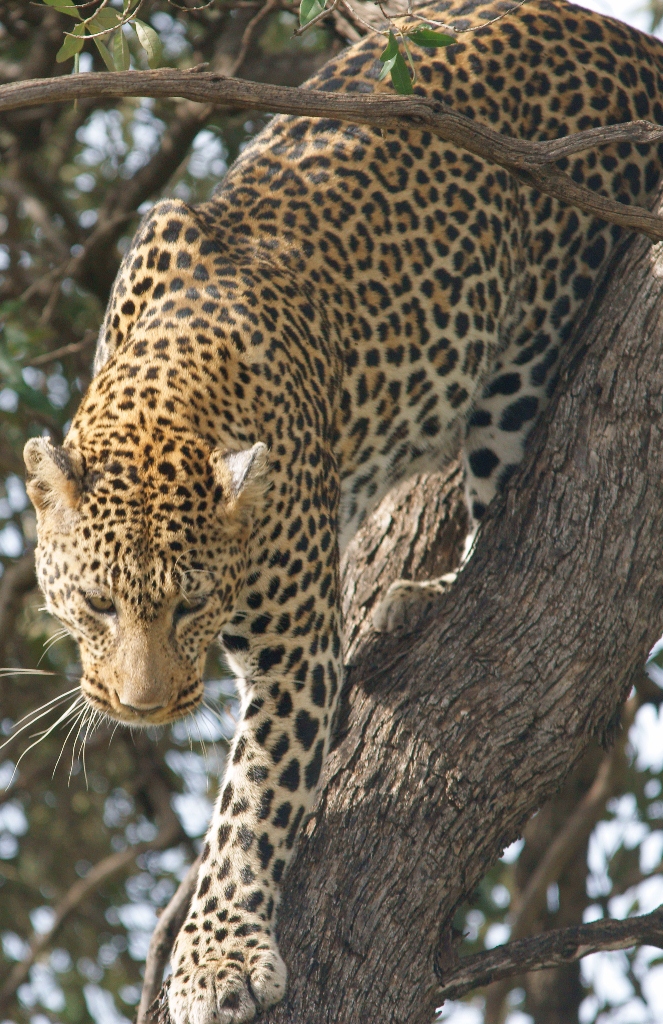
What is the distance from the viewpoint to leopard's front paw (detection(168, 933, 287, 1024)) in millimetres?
4570

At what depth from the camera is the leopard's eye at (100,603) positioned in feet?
14.1

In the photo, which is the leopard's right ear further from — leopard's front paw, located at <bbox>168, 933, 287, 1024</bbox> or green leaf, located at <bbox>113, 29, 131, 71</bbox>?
leopard's front paw, located at <bbox>168, 933, 287, 1024</bbox>

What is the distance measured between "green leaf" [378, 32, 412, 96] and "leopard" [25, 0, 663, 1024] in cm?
57

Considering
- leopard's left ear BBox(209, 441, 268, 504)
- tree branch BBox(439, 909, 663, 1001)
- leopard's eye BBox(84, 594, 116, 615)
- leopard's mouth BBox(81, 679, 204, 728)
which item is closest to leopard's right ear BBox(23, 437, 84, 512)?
leopard's eye BBox(84, 594, 116, 615)

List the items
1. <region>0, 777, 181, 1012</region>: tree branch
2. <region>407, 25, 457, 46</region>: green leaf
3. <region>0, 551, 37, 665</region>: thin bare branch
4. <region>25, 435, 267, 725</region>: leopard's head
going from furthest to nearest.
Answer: <region>0, 777, 181, 1012</region>: tree branch
<region>0, 551, 37, 665</region>: thin bare branch
<region>25, 435, 267, 725</region>: leopard's head
<region>407, 25, 457, 46</region>: green leaf

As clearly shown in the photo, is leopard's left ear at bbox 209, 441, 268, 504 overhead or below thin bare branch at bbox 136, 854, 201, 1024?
overhead

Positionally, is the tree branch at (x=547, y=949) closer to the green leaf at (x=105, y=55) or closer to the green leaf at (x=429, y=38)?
the green leaf at (x=429, y=38)

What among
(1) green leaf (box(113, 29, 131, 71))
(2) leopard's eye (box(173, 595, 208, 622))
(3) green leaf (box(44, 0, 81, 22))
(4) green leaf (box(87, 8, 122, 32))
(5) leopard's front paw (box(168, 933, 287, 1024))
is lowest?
(5) leopard's front paw (box(168, 933, 287, 1024))

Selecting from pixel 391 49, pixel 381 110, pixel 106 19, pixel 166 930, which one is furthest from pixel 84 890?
pixel 391 49

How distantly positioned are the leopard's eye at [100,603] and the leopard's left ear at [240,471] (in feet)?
1.66

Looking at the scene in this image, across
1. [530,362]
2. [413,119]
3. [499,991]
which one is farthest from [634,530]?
[499,991]

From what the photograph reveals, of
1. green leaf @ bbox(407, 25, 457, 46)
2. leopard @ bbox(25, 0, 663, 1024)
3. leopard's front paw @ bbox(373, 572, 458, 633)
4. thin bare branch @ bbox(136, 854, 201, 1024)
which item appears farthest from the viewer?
leopard's front paw @ bbox(373, 572, 458, 633)

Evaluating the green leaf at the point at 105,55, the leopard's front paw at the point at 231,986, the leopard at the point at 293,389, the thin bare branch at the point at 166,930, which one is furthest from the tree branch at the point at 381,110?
the thin bare branch at the point at 166,930

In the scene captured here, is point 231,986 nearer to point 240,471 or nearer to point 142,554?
point 142,554
